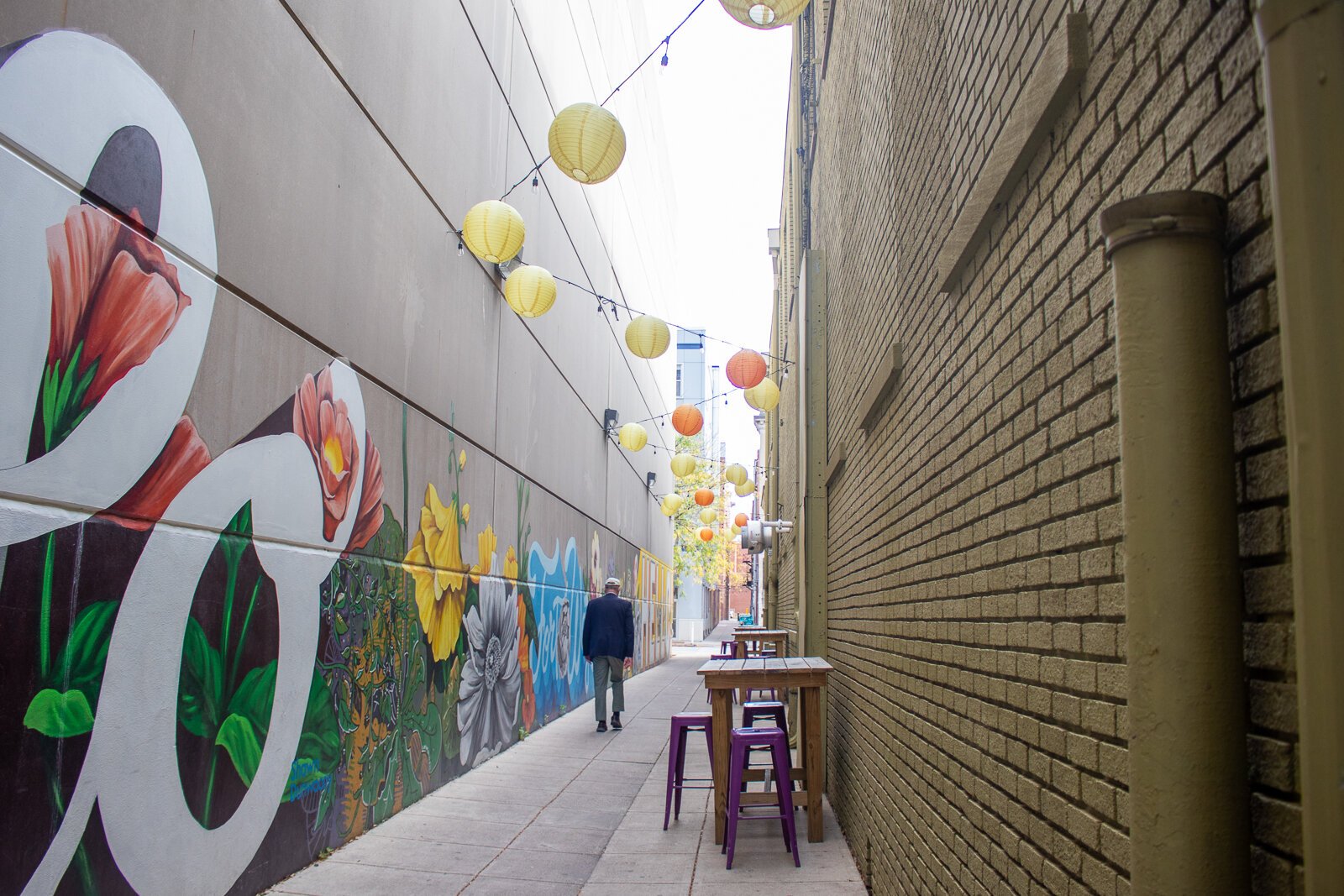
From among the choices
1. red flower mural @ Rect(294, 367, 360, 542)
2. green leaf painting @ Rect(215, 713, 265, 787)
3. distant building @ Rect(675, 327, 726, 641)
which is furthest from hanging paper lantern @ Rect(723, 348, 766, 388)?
distant building @ Rect(675, 327, 726, 641)

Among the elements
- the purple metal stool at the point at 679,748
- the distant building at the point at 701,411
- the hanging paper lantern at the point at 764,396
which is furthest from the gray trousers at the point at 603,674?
the distant building at the point at 701,411

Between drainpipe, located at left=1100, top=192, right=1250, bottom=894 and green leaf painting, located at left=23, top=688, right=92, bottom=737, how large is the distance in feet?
11.4

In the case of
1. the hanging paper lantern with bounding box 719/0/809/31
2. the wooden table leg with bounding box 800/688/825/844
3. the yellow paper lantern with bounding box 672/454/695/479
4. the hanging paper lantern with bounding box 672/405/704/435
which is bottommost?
the wooden table leg with bounding box 800/688/825/844

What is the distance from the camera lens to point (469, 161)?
866 cm

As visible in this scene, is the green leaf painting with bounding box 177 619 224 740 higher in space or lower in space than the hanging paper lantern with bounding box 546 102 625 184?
lower

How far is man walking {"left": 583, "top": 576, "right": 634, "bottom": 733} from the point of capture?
11.1 metres

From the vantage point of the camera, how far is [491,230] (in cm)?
758

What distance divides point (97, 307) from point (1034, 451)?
3450mm

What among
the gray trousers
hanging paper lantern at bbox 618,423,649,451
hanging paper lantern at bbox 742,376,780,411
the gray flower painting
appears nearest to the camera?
the gray flower painting

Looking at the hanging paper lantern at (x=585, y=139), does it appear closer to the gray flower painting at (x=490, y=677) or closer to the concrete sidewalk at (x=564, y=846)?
the gray flower painting at (x=490, y=677)

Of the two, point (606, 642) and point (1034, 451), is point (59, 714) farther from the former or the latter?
point (606, 642)

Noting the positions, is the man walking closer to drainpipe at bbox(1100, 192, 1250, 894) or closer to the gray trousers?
the gray trousers

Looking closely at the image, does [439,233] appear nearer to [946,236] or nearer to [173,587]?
[173,587]

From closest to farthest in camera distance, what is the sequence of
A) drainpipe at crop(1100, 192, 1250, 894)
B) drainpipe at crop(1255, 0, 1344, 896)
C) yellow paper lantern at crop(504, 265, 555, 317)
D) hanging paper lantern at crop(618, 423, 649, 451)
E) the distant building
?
1. drainpipe at crop(1255, 0, 1344, 896)
2. drainpipe at crop(1100, 192, 1250, 894)
3. yellow paper lantern at crop(504, 265, 555, 317)
4. hanging paper lantern at crop(618, 423, 649, 451)
5. the distant building
